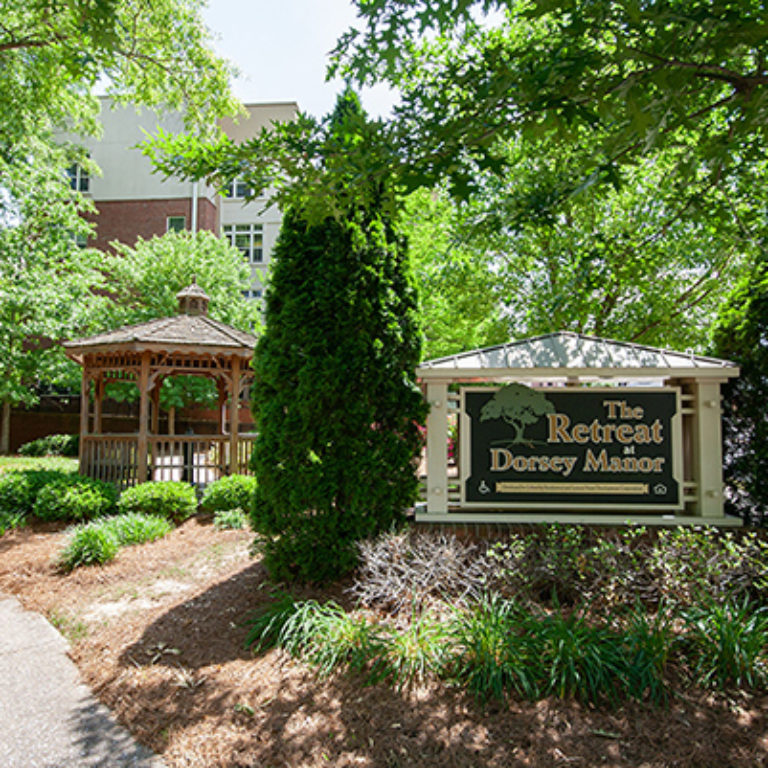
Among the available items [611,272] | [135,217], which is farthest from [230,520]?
[135,217]

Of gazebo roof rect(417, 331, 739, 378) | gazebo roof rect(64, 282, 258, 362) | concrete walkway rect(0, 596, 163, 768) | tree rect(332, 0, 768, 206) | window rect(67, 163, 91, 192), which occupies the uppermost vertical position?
window rect(67, 163, 91, 192)

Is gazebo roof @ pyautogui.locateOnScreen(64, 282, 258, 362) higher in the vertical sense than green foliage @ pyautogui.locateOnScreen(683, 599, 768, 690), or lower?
higher

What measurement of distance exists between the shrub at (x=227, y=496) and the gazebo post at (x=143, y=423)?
59.7 inches

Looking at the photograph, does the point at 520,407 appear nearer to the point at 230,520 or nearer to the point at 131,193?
the point at 230,520

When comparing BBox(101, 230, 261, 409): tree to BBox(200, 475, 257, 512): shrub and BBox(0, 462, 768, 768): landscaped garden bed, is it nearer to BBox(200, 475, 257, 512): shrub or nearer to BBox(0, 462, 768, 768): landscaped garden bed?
BBox(200, 475, 257, 512): shrub

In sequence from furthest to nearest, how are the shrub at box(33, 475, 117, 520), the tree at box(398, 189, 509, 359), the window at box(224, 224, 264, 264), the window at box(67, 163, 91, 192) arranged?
1. the window at box(224, 224, 264, 264)
2. the window at box(67, 163, 91, 192)
3. the tree at box(398, 189, 509, 359)
4. the shrub at box(33, 475, 117, 520)

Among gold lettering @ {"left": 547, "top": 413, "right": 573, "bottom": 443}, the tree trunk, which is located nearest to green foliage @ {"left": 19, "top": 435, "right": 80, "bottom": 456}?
the tree trunk

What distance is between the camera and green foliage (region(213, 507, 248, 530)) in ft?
26.6

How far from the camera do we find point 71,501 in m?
8.44

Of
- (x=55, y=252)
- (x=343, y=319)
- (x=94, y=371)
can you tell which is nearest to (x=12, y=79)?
(x=94, y=371)

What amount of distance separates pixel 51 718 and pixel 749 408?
635 centimetres

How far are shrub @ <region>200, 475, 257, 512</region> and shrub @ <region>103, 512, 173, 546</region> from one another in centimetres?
84

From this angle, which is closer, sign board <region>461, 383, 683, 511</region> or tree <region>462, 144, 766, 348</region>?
sign board <region>461, 383, 683, 511</region>

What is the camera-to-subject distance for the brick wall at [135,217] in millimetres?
26234
